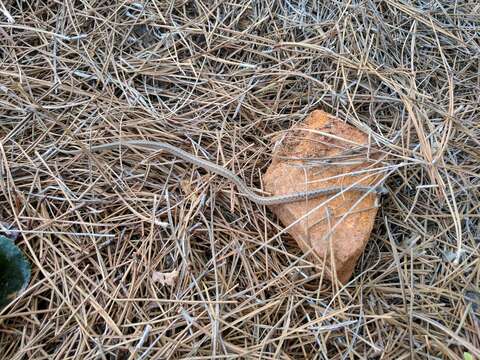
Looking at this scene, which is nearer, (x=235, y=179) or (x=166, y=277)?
(x=166, y=277)

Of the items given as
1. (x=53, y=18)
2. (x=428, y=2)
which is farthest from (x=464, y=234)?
(x=53, y=18)

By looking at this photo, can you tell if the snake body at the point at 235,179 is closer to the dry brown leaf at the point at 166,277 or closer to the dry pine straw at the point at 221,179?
the dry pine straw at the point at 221,179

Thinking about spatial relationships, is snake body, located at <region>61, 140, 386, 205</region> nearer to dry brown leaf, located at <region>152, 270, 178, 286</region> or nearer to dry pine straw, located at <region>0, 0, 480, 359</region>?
dry pine straw, located at <region>0, 0, 480, 359</region>

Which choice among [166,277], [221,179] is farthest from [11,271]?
[221,179]

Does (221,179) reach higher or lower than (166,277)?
higher

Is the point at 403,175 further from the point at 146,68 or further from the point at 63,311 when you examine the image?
the point at 63,311

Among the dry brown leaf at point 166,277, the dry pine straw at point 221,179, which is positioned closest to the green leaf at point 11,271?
the dry pine straw at point 221,179

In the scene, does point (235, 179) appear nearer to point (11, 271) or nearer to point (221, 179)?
point (221, 179)
